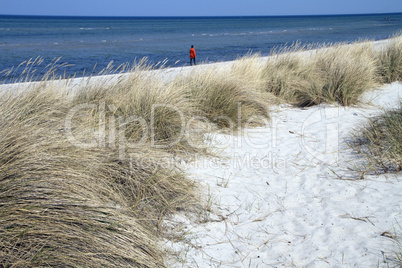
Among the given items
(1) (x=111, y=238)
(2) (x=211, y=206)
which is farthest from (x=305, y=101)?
(1) (x=111, y=238)

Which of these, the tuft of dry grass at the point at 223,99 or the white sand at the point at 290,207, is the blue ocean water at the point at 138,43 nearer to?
the tuft of dry grass at the point at 223,99

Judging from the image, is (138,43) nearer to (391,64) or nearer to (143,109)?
(391,64)

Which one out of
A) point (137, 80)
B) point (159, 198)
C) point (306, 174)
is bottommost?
point (306, 174)

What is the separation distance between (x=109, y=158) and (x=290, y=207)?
1.74m

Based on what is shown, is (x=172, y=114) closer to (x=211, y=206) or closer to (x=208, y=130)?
(x=208, y=130)

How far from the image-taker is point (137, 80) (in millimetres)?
4781

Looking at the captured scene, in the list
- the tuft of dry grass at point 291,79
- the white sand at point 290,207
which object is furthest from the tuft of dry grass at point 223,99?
the tuft of dry grass at point 291,79

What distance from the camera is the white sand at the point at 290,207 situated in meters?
2.54

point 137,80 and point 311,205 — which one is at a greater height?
point 137,80

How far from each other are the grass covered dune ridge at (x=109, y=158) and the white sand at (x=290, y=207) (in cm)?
25

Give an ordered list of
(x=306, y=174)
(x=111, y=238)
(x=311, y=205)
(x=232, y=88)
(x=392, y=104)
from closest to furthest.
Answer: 1. (x=111, y=238)
2. (x=311, y=205)
3. (x=306, y=174)
4. (x=232, y=88)
5. (x=392, y=104)

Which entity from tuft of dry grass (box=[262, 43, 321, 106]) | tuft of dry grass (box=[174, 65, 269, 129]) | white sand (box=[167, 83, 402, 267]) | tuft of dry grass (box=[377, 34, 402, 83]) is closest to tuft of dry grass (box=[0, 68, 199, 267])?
white sand (box=[167, 83, 402, 267])

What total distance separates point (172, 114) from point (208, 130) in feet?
2.08

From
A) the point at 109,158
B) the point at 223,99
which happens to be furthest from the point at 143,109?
the point at 223,99
